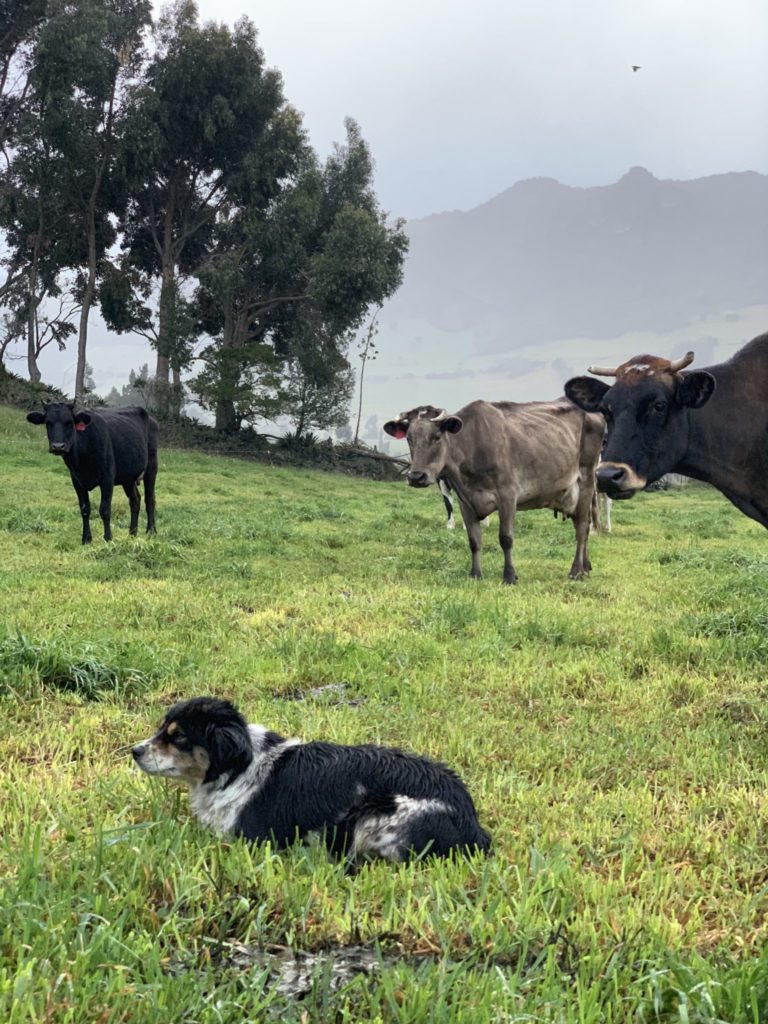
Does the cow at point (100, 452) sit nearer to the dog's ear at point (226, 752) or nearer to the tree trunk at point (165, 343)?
the dog's ear at point (226, 752)

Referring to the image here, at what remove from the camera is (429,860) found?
2.70 metres

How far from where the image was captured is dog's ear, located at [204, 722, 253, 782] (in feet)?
10.1

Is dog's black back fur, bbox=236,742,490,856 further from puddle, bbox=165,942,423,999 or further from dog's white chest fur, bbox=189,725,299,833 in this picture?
puddle, bbox=165,942,423,999

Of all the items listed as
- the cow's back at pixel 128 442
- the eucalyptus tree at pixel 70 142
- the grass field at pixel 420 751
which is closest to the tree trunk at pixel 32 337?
the eucalyptus tree at pixel 70 142

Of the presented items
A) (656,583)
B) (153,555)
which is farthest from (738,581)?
(153,555)

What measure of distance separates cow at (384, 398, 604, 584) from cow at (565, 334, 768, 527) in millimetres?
3690

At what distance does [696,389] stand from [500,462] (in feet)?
15.0

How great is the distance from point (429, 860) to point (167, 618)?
174 inches

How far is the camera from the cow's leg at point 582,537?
10570 mm

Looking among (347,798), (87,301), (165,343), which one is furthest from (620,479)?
(87,301)

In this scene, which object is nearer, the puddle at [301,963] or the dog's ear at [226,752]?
the puddle at [301,963]

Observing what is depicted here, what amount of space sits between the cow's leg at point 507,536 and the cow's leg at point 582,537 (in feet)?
3.06

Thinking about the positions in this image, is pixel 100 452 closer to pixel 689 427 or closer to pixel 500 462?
pixel 500 462

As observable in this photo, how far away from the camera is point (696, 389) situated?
6.12 m
